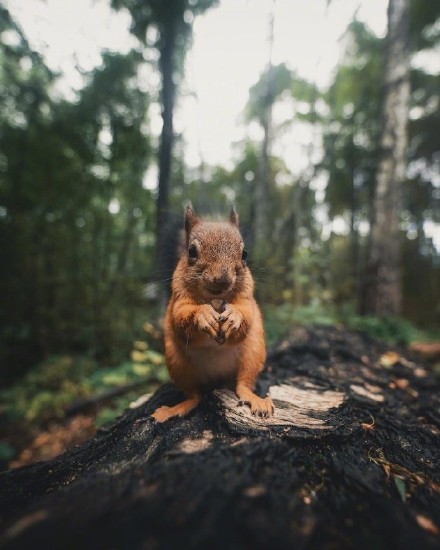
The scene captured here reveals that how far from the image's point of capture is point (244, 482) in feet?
2.79

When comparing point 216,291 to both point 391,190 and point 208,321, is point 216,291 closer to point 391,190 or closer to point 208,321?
point 208,321

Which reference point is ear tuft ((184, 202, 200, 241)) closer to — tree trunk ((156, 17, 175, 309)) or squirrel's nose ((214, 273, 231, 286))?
squirrel's nose ((214, 273, 231, 286))

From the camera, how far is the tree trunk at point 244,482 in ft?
2.25

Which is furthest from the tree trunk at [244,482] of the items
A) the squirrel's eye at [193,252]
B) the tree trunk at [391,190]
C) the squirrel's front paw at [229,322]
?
the tree trunk at [391,190]

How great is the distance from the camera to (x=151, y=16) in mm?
5164

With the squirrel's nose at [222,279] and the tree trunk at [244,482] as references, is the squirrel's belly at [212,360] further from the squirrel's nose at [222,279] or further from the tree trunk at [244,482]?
the squirrel's nose at [222,279]

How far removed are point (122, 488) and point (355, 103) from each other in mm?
14816

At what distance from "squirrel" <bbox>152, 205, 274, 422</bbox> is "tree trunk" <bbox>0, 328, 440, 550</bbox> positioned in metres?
0.12

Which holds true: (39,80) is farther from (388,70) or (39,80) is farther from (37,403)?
(388,70)

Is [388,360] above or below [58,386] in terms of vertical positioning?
above

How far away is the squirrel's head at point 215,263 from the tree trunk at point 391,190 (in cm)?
543

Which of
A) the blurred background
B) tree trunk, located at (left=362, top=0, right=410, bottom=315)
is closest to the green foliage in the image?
the blurred background

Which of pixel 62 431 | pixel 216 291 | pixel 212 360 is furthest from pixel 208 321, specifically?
pixel 62 431

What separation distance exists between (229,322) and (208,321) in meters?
0.12
